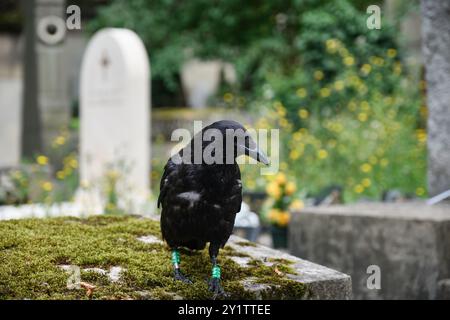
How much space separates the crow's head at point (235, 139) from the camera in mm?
1828

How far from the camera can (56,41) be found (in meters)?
11.1

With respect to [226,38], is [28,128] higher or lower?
lower

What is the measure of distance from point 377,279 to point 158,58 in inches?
530

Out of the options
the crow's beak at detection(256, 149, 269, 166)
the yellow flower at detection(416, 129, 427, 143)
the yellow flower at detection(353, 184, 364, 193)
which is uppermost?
the yellow flower at detection(416, 129, 427, 143)

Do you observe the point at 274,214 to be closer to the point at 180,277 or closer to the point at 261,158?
the point at 180,277

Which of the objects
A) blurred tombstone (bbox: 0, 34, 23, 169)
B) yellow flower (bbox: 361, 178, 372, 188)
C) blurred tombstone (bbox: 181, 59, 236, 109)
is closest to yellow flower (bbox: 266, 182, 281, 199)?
yellow flower (bbox: 361, 178, 372, 188)

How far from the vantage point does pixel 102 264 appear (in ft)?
6.90

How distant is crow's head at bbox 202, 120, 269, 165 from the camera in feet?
6.00

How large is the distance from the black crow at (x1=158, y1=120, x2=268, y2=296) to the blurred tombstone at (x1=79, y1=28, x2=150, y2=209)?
173 inches

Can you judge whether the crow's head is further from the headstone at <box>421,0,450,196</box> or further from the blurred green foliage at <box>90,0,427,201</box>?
the blurred green foliage at <box>90,0,427,201</box>

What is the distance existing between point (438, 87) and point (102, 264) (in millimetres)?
3752

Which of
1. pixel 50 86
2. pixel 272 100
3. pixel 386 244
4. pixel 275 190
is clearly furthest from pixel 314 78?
pixel 386 244

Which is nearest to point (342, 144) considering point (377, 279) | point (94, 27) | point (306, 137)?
point (306, 137)
